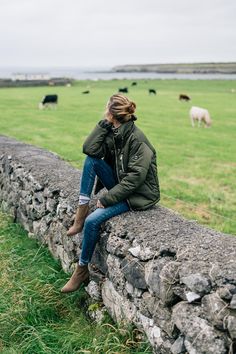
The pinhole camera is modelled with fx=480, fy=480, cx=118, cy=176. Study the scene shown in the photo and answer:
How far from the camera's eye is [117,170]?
17.3 ft

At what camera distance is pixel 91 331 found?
482cm

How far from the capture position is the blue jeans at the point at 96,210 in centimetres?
505

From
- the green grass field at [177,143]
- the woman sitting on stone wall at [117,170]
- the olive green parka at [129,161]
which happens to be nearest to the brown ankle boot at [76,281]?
the woman sitting on stone wall at [117,170]

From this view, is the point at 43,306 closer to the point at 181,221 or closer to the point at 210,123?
the point at 181,221

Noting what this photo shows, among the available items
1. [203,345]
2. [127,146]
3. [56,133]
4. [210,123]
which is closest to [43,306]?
[127,146]

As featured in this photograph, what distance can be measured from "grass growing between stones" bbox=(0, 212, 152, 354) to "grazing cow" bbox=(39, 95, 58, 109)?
23.4 meters

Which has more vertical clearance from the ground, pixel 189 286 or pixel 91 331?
pixel 189 286

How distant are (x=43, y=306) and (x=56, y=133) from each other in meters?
14.1

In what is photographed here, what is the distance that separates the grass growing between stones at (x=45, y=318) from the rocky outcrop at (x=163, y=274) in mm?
202

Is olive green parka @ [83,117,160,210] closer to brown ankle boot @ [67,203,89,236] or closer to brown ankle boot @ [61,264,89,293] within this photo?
brown ankle boot @ [67,203,89,236]

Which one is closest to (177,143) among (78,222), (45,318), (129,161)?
(78,222)

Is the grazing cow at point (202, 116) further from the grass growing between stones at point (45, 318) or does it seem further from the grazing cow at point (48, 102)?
the grass growing between stones at point (45, 318)

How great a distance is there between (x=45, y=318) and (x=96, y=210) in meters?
1.29

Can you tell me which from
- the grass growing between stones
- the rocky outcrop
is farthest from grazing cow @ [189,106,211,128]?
the grass growing between stones
